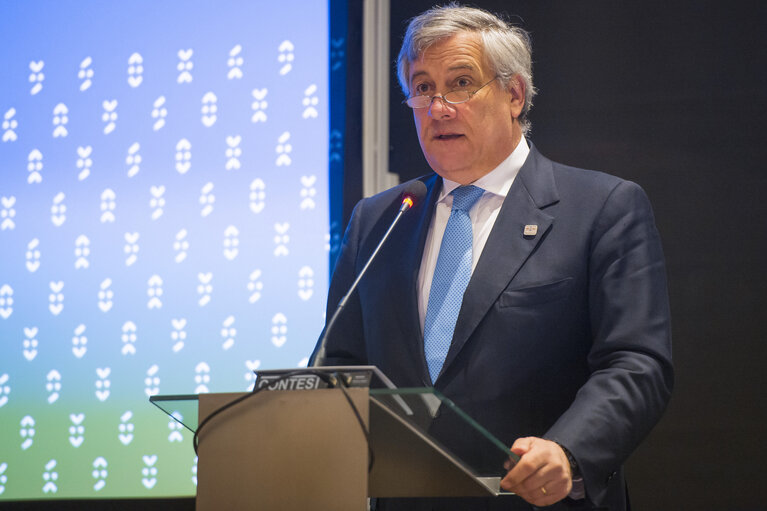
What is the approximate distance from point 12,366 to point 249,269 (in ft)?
3.06

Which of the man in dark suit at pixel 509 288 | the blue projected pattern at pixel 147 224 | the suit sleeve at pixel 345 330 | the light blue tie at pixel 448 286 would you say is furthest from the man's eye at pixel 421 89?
the blue projected pattern at pixel 147 224

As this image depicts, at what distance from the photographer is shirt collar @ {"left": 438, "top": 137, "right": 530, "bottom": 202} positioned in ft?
6.82

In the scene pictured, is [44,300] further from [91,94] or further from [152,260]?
[91,94]

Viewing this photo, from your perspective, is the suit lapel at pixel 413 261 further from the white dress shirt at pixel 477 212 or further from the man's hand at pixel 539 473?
the man's hand at pixel 539 473

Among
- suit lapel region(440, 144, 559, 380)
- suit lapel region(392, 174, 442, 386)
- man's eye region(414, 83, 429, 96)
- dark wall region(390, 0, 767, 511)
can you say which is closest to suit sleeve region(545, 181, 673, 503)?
suit lapel region(440, 144, 559, 380)

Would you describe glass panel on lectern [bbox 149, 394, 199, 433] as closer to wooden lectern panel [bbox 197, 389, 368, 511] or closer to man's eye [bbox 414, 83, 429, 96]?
wooden lectern panel [bbox 197, 389, 368, 511]

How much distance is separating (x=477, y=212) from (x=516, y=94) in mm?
394

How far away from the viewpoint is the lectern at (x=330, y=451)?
47.9 inches

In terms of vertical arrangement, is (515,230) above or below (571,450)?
above

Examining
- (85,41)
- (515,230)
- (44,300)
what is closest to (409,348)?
(515,230)

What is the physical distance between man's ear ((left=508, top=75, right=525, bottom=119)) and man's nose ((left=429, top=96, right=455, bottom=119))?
20 centimetres

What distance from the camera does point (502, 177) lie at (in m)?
2.10

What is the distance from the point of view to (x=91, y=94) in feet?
9.93

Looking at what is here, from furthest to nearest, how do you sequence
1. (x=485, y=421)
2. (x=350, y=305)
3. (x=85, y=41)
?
1. (x=85, y=41)
2. (x=350, y=305)
3. (x=485, y=421)
